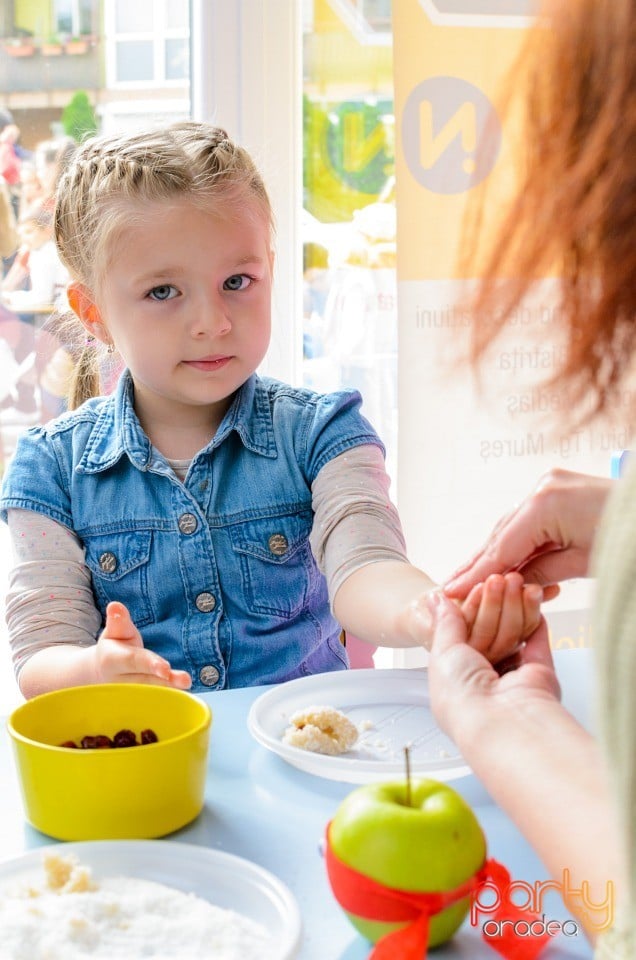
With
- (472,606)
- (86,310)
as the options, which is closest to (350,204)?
(86,310)

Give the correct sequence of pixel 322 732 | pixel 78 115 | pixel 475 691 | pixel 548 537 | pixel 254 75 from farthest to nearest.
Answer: pixel 78 115, pixel 254 75, pixel 548 537, pixel 322 732, pixel 475 691

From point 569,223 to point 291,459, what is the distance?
1.05m

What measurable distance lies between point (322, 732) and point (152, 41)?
78.4 inches

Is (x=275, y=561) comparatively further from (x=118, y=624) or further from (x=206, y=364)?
(x=118, y=624)

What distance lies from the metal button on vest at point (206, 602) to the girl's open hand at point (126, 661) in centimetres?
41

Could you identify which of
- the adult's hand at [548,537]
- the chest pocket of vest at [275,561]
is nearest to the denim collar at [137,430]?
the chest pocket of vest at [275,561]

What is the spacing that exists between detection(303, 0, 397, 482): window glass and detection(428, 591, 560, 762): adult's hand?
5.74 ft

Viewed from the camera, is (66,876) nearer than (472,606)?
Yes

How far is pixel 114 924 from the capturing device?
691 mm

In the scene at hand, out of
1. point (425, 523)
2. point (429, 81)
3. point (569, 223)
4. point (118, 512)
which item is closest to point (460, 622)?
point (569, 223)

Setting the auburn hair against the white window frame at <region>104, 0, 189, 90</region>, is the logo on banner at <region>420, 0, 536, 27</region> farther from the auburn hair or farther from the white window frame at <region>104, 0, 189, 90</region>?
the auburn hair

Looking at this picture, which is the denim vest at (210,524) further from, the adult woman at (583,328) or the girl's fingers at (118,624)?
the adult woman at (583,328)

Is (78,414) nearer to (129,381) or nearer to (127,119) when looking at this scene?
(129,381)

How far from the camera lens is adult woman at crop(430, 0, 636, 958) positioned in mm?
494
